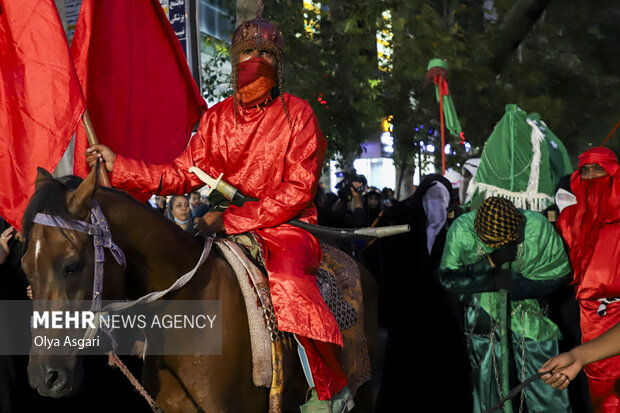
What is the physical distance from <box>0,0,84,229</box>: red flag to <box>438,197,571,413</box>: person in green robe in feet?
9.94

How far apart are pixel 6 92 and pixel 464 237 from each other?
3.49m

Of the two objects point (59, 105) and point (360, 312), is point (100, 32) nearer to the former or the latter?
point (59, 105)

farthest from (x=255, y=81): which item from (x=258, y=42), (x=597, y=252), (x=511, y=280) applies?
(x=597, y=252)

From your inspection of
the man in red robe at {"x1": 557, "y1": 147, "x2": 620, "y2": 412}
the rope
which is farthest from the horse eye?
the man in red robe at {"x1": 557, "y1": 147, "x2": 620, "y2": 412}

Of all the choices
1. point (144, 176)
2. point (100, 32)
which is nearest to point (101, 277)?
point (144, 176)

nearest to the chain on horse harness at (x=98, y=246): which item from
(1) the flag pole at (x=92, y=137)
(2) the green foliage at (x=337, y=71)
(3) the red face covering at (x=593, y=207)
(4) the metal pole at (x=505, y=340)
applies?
(1) the flag pole at (x=92, y=137)

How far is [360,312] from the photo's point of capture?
475 cm

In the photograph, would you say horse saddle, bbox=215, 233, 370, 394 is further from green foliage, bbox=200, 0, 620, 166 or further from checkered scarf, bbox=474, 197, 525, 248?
green foliage, bbox=200, 0, 620, 166

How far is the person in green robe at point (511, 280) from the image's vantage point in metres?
5.68

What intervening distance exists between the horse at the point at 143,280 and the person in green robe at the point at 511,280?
219cm

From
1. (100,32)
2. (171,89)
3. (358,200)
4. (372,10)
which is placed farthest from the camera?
(372,10)

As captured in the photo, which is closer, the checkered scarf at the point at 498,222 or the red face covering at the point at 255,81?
the red face covering at the point at 255,81

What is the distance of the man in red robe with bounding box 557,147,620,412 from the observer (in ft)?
18.6

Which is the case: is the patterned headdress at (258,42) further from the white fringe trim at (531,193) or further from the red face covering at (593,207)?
the white fringe trim at (531,193)
